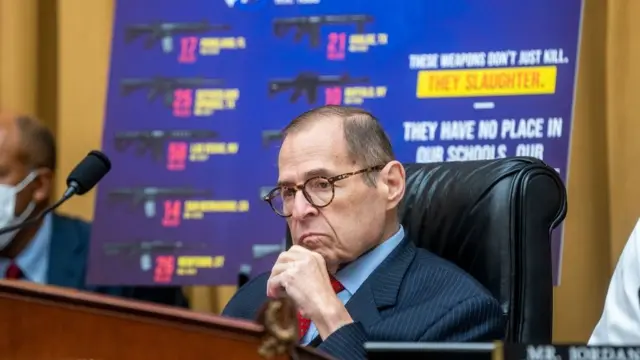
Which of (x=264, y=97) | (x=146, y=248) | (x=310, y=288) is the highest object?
(x=264, y=97)

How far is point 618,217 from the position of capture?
3242 millimetres

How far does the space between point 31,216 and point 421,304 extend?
6.07ft

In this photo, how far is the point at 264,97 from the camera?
3.41 meters

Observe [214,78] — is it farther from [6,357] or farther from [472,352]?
[472,352]

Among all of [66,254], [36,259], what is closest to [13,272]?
[36,259]

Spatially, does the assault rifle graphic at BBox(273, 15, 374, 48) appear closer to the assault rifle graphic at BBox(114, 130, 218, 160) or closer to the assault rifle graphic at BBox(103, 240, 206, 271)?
the assault rifle graphic at BBox(114, 130, 218, 160)

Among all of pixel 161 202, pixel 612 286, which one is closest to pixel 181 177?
pixel 161 202

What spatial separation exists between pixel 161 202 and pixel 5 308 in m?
2.05

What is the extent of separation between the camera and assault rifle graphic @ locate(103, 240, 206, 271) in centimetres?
346

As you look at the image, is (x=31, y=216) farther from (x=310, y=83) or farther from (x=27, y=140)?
(x=310, y=83)

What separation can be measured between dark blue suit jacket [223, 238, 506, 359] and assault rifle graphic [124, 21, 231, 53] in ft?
4.92

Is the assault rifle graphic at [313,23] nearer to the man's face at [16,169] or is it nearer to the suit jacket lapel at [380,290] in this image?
the man's face at [16,169]

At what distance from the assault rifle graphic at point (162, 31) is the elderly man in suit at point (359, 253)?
1.26 metres

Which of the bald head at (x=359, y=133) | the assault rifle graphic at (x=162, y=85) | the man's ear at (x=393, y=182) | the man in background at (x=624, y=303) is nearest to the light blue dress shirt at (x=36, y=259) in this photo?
the assault rifle graphic at (x=162, y=85)
